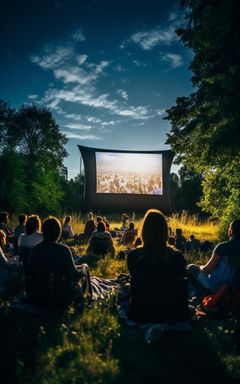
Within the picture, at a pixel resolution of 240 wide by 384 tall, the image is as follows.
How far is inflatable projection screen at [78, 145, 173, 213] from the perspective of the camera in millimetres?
24453

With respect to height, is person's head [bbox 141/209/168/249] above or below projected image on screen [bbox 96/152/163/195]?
below

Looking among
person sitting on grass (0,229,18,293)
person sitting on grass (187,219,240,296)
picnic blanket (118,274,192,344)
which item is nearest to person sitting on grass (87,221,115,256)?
person sitting on grass (0,229,18,293)

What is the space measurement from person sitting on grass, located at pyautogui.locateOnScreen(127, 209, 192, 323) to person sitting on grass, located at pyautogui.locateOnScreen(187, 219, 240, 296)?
979 millimetres

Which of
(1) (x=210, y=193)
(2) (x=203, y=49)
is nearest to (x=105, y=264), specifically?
(1) (x=210, y=193)

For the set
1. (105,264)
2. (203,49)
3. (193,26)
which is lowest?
(105,264)

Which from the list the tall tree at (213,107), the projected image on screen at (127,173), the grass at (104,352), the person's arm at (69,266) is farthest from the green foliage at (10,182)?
the grass at (104,352)

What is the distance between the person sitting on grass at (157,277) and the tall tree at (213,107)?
17.8 ft

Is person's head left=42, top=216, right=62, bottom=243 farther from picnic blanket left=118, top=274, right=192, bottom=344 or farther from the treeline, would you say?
the treeline

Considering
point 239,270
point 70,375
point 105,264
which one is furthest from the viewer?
Result: point 105,264

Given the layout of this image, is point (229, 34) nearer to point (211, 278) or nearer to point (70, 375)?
point (211, 278)

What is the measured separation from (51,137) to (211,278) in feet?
106

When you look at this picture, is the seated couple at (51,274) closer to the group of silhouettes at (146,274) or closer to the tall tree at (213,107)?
the group of silhouettes at (146,274)

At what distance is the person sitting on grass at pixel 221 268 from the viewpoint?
4078 millimetres

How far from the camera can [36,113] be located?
33688 millimetres
